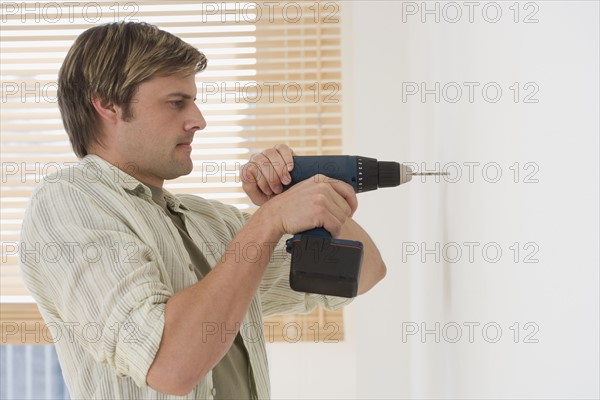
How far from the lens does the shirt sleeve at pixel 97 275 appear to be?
3.25ft

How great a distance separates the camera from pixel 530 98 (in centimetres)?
80

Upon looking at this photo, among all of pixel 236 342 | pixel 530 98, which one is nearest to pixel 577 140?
pixel 530 98

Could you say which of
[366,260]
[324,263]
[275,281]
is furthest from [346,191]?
[275,281]

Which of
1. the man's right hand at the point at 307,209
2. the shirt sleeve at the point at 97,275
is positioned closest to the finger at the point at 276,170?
the man's right hand at the point at 307,209

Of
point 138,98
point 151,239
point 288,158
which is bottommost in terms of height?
point 151,239

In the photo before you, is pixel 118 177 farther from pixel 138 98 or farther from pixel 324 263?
pixel 324 263

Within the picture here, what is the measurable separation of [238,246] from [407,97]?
2.85 ft

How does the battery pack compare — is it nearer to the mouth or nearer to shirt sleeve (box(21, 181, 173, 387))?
shirt sleeve (box(21, 181, 173, 387))

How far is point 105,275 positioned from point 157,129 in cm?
33

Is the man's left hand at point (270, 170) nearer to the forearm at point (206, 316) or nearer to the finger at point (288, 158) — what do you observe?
the finger at point (288, 158)

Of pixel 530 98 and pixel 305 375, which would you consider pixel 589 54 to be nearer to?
pixel 530 98

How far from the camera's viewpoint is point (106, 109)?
4.25ft

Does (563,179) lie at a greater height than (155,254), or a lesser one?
greater

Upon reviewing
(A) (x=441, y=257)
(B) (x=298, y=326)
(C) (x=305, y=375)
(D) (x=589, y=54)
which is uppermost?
(D) (x=589, y=54)
